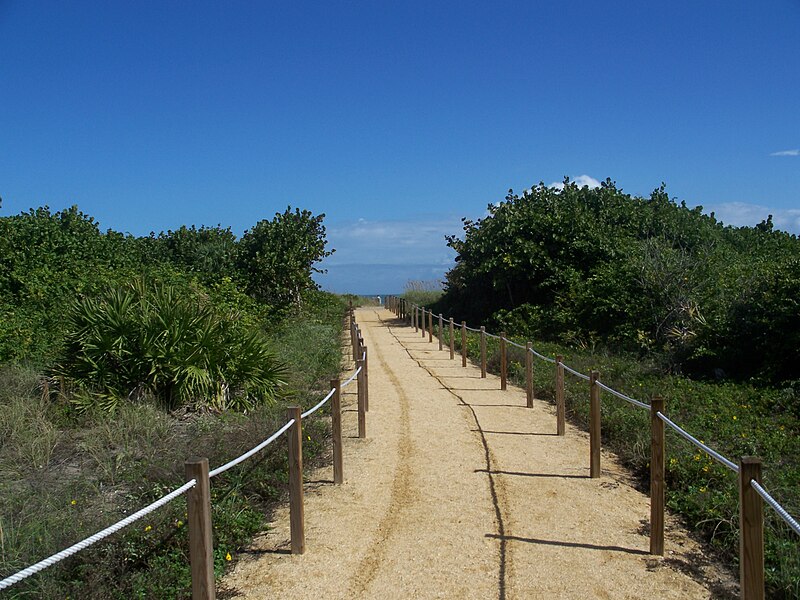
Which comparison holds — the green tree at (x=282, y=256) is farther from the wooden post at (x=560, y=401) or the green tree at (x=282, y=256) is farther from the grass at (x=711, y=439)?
the wooden post at (x=560, y=401)

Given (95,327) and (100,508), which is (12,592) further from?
(95,327)

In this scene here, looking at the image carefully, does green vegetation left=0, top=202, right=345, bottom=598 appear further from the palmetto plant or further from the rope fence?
the rope fence

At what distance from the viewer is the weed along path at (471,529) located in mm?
5344

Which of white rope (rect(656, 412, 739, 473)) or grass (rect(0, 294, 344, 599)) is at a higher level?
white rope (rect(656, 412, 739, 473))

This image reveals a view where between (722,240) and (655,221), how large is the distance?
3117mm

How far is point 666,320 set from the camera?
793 inches

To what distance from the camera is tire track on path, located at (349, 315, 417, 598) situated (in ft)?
17.9

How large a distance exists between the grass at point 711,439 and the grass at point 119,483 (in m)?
3.85

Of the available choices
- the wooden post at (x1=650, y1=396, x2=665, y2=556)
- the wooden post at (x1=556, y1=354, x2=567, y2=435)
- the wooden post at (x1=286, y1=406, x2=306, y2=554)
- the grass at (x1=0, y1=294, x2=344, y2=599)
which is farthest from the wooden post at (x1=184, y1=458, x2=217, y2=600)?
the wooden post at (x1=556, y1=354, x2=567, y2=435)

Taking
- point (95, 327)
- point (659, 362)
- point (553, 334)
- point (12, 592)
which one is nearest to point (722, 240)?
point (553, 334)

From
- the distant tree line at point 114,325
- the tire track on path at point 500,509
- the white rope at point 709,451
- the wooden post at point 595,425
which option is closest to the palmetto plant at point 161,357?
the distant tree line at point 114,325

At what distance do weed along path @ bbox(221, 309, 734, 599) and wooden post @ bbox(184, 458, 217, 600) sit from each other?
977 millimetres

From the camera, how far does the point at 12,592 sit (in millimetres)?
4625

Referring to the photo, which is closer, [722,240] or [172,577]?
[172,577]
